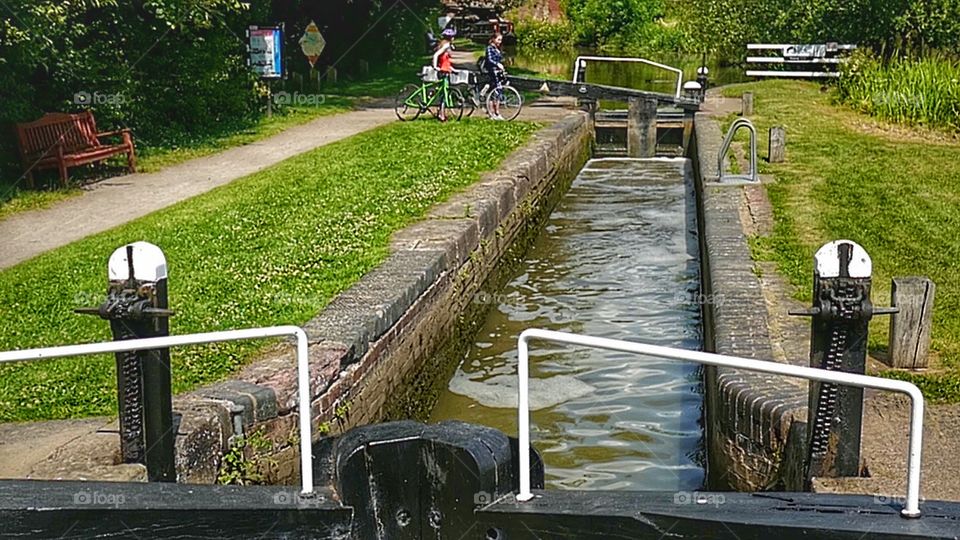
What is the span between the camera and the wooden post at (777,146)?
46.8 ft

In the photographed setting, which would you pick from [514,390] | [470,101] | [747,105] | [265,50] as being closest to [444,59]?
[470,101]

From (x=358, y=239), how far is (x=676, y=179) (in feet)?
28.8

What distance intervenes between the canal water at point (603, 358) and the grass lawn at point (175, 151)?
464cm

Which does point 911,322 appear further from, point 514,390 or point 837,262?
point 514,390

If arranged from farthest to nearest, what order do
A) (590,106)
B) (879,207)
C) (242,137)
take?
(590,106) < (242,137) < (879,207)

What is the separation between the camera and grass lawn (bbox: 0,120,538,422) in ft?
21.9

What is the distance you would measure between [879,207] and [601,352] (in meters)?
3.59

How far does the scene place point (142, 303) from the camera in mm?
4914

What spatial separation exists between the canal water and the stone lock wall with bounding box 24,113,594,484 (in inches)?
12.8

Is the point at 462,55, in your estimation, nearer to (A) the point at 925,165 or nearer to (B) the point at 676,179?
(B) the point at 676,179

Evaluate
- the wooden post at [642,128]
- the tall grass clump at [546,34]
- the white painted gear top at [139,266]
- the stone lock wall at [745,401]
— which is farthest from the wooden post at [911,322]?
the tall grass clump at [546,34]

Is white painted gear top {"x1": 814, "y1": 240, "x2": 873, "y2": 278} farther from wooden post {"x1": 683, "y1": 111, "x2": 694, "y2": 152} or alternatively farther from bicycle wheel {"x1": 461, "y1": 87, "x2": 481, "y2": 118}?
wooden post {"x1": 683, "y1": 111, "x2": 694, "y2": 152}

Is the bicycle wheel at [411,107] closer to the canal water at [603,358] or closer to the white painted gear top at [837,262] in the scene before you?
the canal water at [603,358]

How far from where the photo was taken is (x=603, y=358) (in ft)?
30.8
